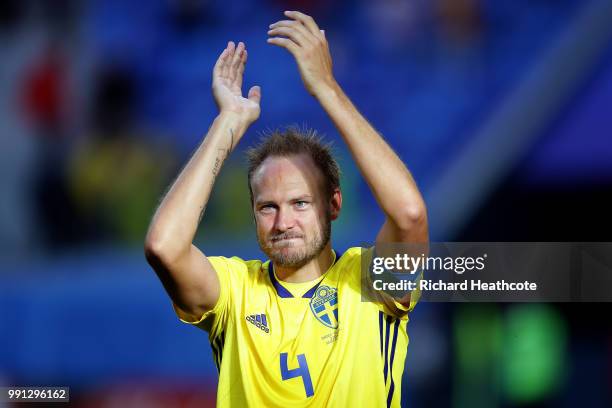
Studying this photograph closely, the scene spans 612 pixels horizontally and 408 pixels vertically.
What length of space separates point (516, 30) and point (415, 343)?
248cm

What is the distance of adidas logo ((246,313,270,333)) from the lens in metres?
2.80

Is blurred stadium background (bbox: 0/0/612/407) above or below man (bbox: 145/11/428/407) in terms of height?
above

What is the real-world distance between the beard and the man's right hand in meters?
0.40

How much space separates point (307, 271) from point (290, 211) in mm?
225

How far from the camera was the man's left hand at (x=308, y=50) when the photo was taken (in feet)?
8.89

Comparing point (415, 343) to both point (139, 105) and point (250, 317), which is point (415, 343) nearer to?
point (250, 317)

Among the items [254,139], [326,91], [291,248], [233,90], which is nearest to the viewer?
[326,91]

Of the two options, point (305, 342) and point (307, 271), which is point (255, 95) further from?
point (305, 342)

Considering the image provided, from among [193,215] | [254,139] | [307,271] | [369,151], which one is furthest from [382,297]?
[254,139]

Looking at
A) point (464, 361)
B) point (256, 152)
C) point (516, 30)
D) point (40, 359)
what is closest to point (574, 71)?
point (516, 30)

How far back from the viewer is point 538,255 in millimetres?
4008

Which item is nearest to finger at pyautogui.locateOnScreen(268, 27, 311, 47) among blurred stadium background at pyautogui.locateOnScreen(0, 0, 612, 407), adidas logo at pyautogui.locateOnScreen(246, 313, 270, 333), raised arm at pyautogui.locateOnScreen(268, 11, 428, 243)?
raised arm at pyautogui.locateOnScreen(268, 11, 428, 243)

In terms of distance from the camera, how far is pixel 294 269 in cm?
288

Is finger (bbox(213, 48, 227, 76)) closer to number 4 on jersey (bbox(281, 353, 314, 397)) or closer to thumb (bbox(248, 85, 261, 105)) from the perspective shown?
thumb (bbox(248, 85, 261, 105))
